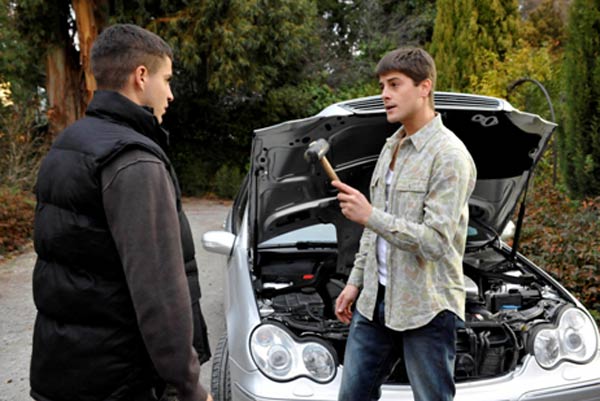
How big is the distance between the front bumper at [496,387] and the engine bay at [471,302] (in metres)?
0.08

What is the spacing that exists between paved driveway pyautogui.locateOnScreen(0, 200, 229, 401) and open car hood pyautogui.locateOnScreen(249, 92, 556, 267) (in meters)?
1.40

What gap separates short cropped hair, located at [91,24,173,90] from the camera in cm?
149

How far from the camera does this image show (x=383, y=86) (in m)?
2.11

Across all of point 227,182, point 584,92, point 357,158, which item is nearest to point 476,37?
point 584,92

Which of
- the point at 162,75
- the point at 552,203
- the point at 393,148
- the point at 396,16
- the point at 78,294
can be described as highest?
the point at 396,16

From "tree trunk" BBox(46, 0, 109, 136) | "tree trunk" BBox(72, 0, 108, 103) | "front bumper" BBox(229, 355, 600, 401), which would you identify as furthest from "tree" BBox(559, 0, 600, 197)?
"tree trunk" BBox(46, 0, 109, 136)

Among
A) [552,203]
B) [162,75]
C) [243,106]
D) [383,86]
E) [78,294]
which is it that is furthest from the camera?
[243,106]

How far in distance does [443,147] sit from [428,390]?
92 centimetres

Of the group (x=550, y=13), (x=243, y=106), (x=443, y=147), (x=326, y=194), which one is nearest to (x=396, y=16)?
(x=243, y=106)

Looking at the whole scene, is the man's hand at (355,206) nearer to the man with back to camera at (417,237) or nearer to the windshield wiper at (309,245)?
the man with back to camera at (417,237)

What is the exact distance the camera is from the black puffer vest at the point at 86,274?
4.50 feet

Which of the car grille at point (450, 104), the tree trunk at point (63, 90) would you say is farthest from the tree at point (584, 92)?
the tree trunk at point (63, 90)

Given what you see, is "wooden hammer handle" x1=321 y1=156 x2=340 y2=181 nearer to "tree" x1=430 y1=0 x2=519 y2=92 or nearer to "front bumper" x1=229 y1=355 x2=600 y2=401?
"front bumper" x1=229 y1=355 x2=600 y2=401

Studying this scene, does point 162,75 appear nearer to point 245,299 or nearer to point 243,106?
point 245,299
